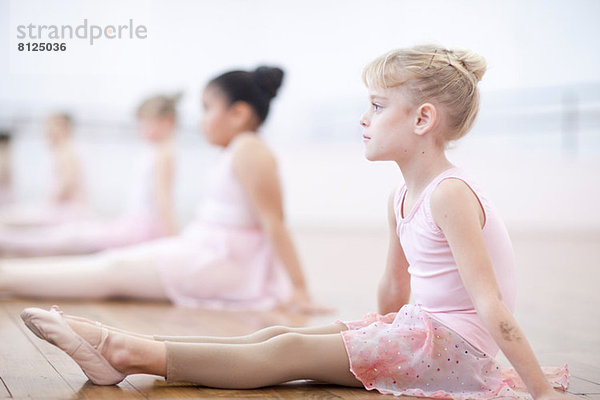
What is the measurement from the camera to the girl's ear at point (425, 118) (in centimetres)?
132

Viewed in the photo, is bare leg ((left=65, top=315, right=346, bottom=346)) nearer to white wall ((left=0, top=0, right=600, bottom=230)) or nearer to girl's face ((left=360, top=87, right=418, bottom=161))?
girl's face ((left=360, top=87, right=418, bottom=161))

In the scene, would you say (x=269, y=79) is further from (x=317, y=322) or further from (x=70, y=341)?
(x=70, y=341)

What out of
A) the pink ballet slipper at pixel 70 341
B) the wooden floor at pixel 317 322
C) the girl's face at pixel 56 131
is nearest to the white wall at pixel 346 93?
the girl's face at pixel 56 131

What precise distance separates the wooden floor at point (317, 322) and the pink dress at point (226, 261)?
0.38 ft

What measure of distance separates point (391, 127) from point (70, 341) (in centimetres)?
65

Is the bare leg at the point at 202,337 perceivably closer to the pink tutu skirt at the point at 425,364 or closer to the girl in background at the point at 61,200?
the pink tutu skirt at the point at 425,364

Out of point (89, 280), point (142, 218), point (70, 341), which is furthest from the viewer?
point (142, 218)

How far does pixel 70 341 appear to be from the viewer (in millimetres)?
1208

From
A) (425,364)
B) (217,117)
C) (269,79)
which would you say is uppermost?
(269,79)

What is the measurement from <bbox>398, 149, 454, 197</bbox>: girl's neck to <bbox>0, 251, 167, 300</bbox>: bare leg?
52.6 inches

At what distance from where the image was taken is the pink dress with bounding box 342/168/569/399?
128 centimetres

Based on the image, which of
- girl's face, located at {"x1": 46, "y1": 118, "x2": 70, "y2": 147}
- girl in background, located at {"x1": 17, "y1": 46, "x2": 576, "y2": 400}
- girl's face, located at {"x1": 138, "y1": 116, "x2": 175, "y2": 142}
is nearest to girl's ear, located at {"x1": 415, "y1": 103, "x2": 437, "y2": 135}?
girl in background, located at {"x1": 17, "y1": 46, "x2": 576, "y2": 400}

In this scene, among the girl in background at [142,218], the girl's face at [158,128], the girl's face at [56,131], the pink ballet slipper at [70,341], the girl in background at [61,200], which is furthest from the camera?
the girl's face at [56,131]

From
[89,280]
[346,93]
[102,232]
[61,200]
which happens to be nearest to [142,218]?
[102,232]
